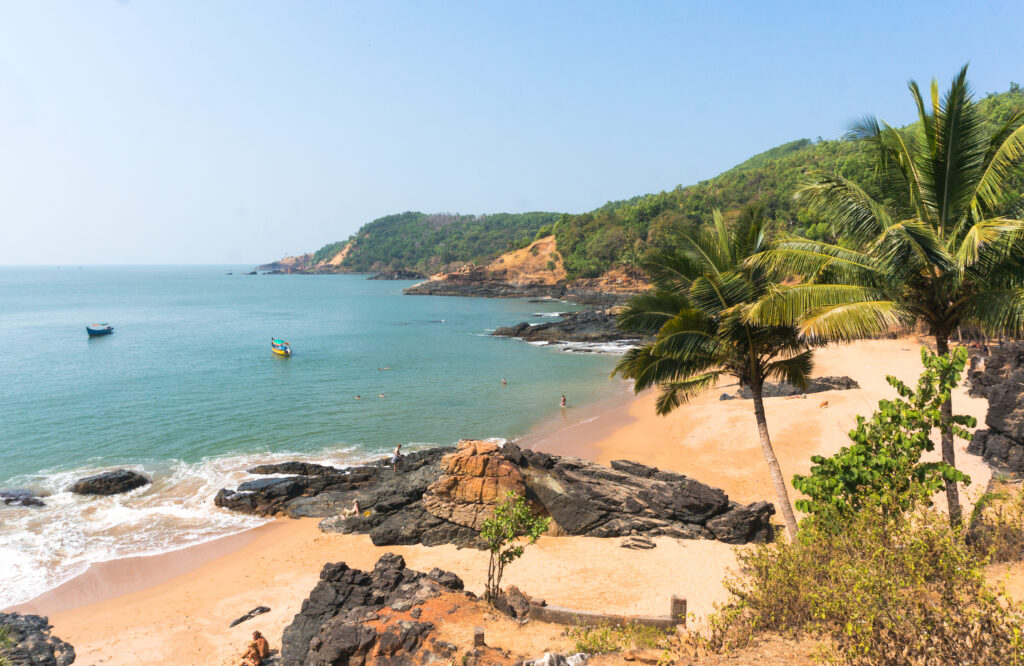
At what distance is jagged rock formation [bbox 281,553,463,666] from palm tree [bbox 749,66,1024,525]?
330 inches

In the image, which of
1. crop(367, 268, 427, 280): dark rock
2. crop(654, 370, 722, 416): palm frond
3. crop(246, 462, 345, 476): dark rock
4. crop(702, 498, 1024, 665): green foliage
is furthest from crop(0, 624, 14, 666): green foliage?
crop(367, 268, 427, 280): dark rock

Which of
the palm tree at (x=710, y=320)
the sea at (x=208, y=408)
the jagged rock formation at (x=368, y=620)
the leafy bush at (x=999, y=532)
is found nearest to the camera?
the leafy bush at (x=999, y=532)

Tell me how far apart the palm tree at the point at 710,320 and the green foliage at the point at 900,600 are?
13.6 feet

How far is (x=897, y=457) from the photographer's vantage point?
8.22 metres

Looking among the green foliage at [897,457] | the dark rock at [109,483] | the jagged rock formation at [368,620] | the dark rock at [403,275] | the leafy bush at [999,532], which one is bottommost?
the dark rock at [109,483]

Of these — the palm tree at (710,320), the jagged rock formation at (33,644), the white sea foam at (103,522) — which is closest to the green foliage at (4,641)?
the jagged rock formation at (33,644)

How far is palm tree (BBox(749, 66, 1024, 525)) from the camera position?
8281 millimetres

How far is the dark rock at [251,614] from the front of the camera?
1355 centimetres

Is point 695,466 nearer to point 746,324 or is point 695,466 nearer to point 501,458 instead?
point 501,458

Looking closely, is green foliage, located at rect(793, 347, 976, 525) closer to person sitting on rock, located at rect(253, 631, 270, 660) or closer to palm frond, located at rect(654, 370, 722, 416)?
palm frond, located at rect(654, 370, 722, 416)

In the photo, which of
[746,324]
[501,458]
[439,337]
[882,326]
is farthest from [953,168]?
[439,337]

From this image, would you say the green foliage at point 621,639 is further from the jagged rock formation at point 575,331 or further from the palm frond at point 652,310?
the jagged rock formation at point 575,331

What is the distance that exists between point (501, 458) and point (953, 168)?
1351 cm

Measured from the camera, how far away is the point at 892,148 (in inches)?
383
